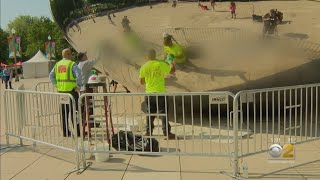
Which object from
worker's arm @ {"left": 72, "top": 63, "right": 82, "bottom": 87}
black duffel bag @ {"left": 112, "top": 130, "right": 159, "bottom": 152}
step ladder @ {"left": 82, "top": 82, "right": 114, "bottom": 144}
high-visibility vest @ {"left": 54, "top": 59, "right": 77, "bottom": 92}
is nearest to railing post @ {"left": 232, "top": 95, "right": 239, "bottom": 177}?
black duffel bag @ {"left": 112, "top": 130, "right": 159, "bottom": 152}

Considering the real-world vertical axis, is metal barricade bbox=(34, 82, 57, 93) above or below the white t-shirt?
below

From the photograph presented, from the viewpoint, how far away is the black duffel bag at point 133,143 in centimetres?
585

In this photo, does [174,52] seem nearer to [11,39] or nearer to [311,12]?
[311,12]

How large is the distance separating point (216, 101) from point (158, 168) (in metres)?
1.17

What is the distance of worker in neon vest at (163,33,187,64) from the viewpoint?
6.67 metres

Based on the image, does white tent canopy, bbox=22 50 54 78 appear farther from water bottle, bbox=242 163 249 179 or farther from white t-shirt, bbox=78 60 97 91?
Result: water bottle, bbox=242 163 249 179

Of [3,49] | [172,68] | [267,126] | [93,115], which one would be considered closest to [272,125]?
[267,126]

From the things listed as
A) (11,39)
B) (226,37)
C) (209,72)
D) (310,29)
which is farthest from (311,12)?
(11,39)

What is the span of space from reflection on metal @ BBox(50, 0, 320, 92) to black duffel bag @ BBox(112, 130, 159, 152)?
160 cm

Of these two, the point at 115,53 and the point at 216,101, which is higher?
the point at 115,53

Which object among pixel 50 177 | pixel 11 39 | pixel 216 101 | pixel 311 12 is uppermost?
pixel 11 39

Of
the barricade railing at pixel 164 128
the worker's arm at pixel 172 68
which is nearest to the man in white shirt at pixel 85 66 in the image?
the barricade railing at pixel 164 128

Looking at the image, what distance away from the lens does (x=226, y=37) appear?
21.1 ft

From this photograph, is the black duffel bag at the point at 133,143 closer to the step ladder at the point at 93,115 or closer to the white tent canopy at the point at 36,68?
the step ladder at the point at 93,115
